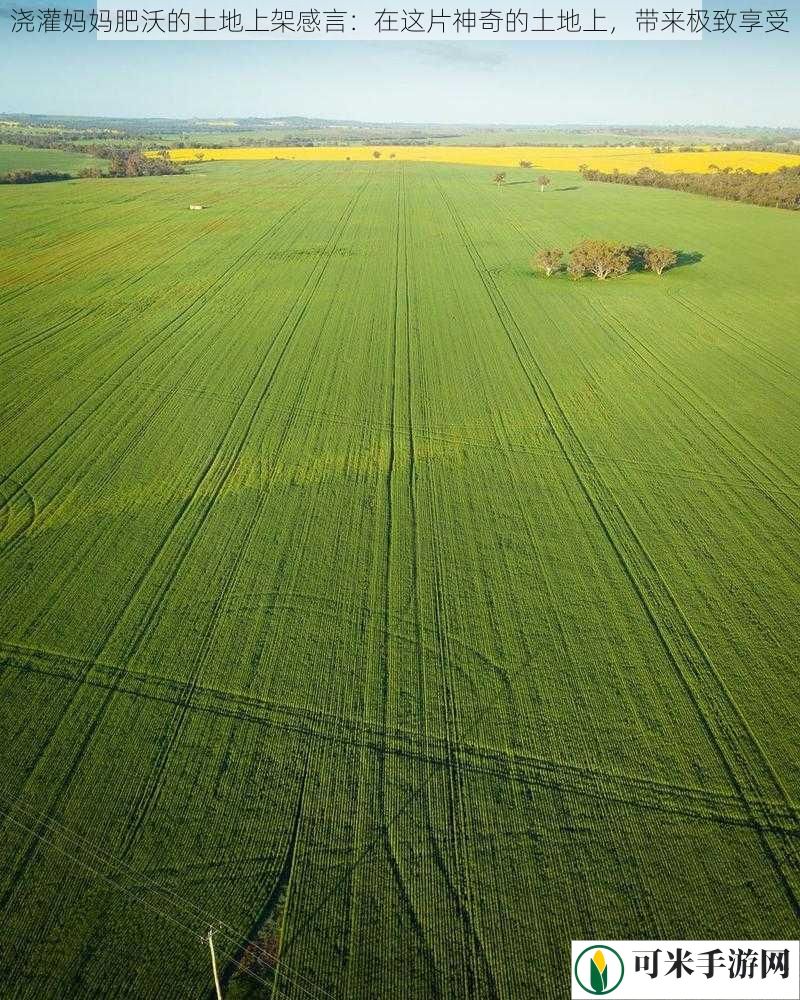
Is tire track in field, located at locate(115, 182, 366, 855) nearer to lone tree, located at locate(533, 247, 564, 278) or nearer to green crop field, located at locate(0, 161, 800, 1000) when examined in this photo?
green crop field, located at locate(0, 161, 800, 1000)

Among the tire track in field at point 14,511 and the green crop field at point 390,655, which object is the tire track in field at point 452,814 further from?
the tire track in field at point 14,511

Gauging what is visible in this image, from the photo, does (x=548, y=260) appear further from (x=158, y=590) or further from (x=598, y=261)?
(x=158, y=590)

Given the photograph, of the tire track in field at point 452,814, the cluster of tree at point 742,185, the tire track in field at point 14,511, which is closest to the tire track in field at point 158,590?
the tire track in field at point 14,511

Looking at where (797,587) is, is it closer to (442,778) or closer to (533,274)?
(442,778)

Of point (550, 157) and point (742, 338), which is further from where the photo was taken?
point (550, 157)

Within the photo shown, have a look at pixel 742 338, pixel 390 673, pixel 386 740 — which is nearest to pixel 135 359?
pixel 390 673

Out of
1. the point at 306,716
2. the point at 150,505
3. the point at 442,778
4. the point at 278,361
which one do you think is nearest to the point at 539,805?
the point at 442,778

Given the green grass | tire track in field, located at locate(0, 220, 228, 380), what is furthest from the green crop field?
the green grass
